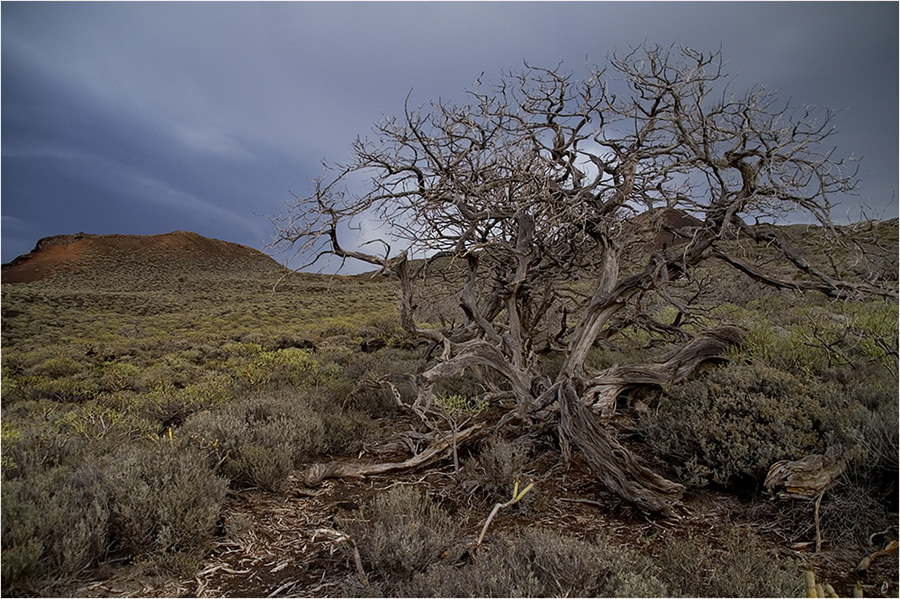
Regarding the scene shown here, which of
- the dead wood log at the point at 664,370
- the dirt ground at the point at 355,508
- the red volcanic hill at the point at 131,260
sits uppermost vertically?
the red volcanic hill at the point at 131,260

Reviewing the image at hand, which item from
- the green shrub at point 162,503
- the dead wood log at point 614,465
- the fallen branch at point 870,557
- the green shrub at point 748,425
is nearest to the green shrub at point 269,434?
the green shrub at point 162,503

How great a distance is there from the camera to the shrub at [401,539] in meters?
3.10

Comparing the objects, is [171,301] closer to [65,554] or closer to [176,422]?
[176,422]

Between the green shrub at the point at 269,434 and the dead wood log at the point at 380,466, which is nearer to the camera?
the green shrub at the point at 269,434

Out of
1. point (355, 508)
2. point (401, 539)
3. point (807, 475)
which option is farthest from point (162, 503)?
point (807, 475)

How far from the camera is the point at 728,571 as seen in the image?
2.81m

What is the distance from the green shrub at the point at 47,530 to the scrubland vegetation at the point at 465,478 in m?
0.01

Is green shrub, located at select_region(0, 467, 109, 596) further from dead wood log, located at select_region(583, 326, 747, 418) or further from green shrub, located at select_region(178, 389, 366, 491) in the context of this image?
dead wood log, located at select_region(583, 326, 747, 418)

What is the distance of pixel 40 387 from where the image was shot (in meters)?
8.92

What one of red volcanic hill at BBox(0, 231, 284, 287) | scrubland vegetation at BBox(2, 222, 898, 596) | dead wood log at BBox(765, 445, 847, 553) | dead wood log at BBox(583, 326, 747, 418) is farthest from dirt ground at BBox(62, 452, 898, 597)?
red volcanic hill at BBox(0, 231, 284, 287)

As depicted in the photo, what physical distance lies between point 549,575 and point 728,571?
3.59 feet

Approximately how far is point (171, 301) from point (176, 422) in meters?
32.4

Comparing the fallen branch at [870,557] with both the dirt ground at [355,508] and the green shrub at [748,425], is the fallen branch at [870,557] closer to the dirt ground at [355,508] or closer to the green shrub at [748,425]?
the dirt ground at [355,508]

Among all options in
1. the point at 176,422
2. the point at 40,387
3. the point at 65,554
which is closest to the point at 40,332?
the point at 40,387
